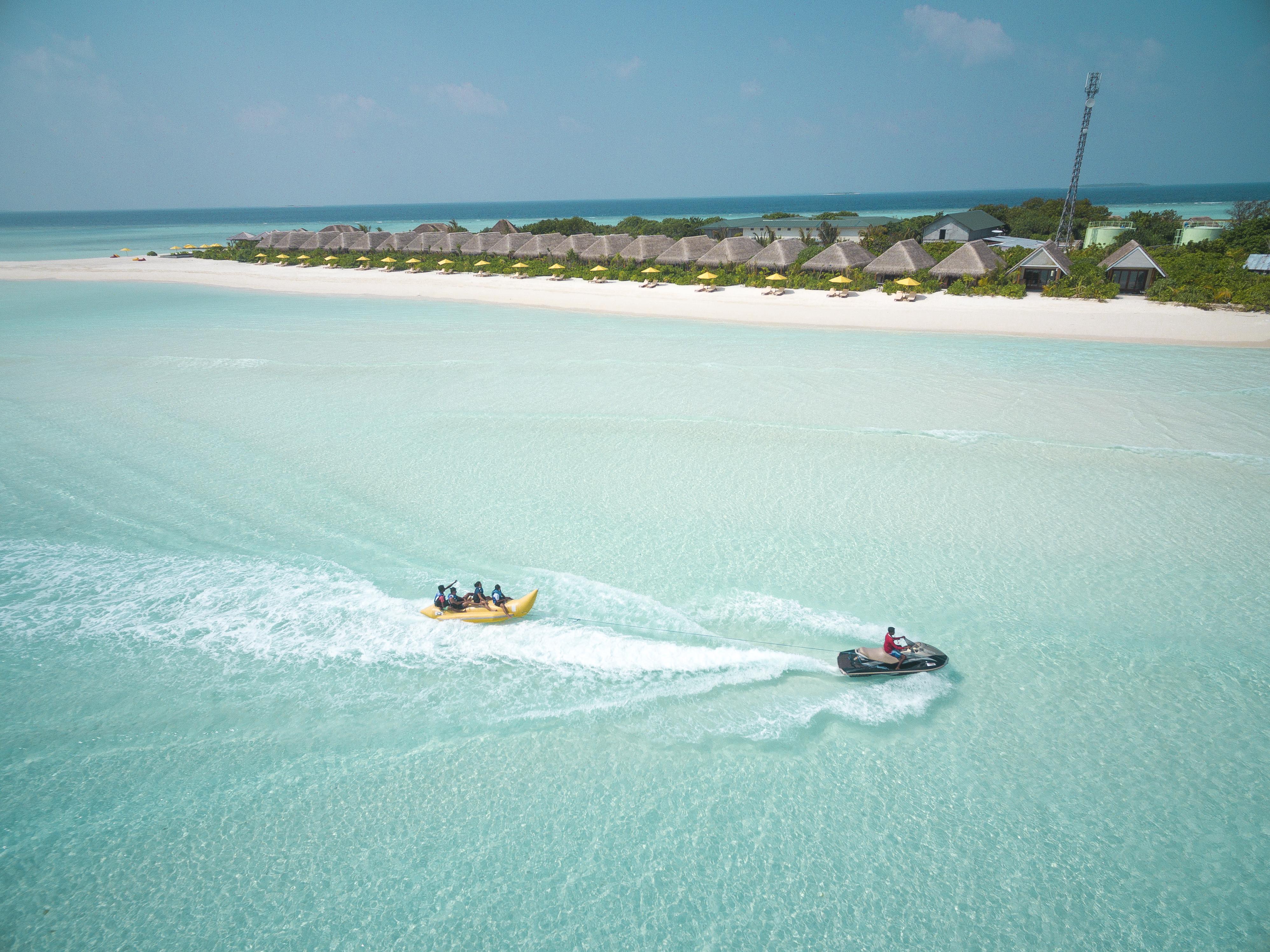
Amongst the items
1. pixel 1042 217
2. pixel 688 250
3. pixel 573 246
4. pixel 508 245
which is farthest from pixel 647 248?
pixel 1042 217

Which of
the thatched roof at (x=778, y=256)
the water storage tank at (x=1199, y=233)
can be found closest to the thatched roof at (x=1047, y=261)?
the water storage tank at (x=1199, y=233)

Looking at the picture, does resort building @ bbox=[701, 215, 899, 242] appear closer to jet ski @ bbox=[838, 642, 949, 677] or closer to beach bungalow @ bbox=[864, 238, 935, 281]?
beach bungalow @ bbox=[864, 238, 935, 281]

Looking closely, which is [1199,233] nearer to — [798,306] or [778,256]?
[778,256]

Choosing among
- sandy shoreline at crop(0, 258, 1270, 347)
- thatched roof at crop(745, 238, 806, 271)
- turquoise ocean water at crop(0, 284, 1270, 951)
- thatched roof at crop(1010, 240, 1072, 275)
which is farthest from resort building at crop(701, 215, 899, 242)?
turquoise ocean water at crop(0, 284, 1270, 951)

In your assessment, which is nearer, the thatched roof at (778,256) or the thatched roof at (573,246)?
the thatched roof at (778,256)

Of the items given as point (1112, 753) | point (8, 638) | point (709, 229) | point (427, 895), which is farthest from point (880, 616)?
point (709, 229)

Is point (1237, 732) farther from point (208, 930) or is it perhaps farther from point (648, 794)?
point (208, 930)

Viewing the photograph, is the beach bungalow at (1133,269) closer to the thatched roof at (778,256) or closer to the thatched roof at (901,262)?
the thatched roof at (901,262)
